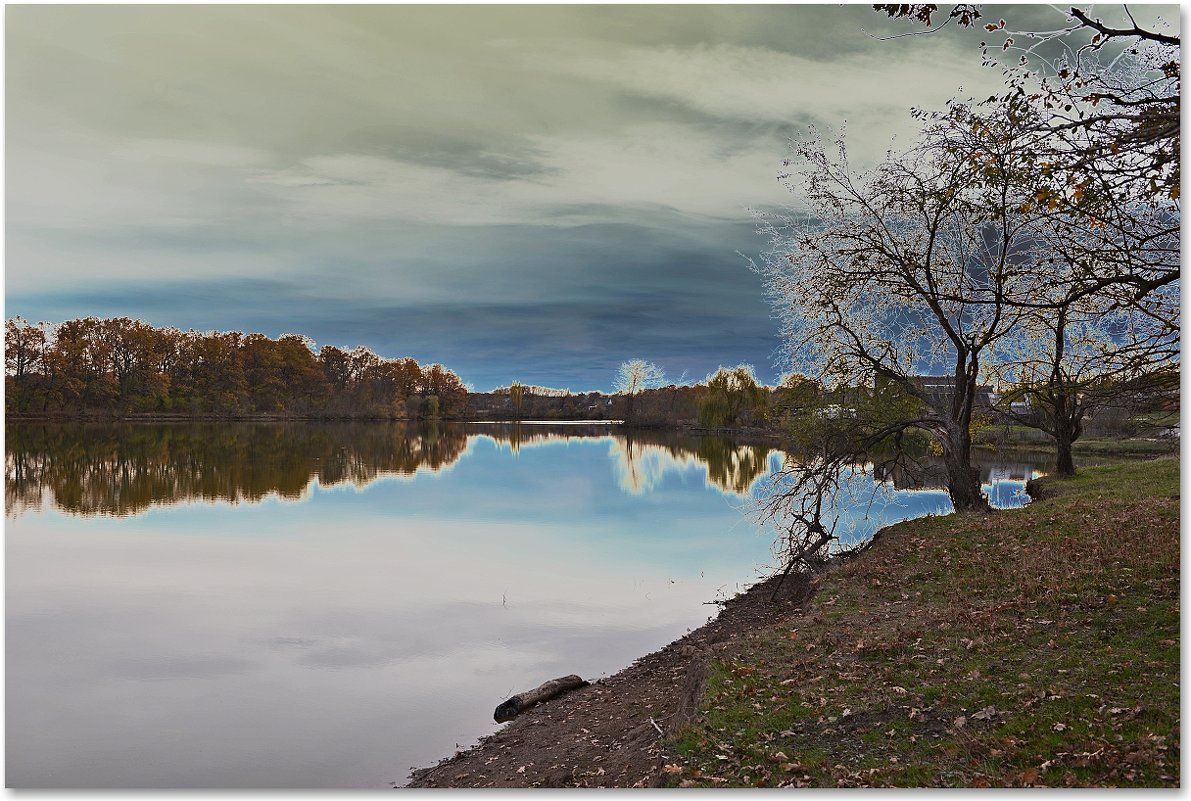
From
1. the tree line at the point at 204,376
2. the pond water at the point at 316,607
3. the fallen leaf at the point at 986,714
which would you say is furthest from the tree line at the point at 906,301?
the tree line at the point at 204,376

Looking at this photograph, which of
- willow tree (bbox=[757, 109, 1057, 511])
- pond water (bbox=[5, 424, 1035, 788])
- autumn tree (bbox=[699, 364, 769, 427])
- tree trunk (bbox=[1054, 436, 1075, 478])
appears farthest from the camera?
autumn tree (bbox=[699, 364, 769, 427])

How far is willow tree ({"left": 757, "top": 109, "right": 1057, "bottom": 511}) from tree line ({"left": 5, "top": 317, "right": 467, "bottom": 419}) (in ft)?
90.5

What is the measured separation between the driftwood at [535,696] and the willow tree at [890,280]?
7906 millimetres

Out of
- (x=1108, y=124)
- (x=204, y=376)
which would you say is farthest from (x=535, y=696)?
(x=204, y=376)

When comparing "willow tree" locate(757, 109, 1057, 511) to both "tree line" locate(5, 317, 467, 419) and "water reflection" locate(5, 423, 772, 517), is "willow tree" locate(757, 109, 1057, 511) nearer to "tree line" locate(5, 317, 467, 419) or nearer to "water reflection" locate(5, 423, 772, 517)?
"water reflection" locate(5, 423, 772, 517)

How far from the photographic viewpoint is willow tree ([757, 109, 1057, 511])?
1505 cm

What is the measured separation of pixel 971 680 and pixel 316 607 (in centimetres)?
1155

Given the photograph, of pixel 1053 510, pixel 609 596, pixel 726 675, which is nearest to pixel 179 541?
pixel 609 596

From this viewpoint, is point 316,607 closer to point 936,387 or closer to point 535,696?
point 535,696

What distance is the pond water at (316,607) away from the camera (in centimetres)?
911

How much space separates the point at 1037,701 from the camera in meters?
6.05

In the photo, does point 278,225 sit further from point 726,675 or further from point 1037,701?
point 1037,701

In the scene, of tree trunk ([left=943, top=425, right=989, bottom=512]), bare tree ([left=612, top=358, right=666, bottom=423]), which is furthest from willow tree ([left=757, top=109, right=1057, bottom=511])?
bare tree ([left=612, top=358, right=666, bottom=423])

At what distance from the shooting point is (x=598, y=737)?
8047 millimetres
